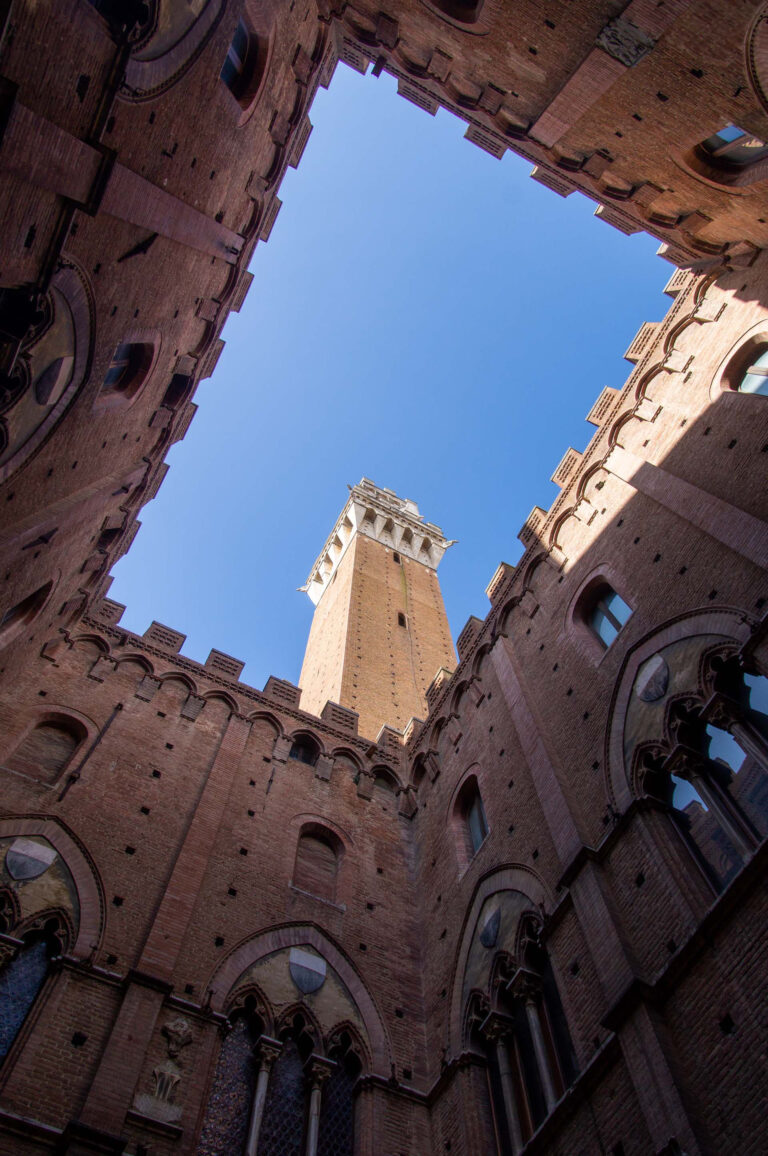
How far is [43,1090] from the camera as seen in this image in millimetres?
8320

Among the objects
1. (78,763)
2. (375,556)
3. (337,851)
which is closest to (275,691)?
(337,851)

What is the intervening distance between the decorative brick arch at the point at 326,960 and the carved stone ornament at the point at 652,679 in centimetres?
579

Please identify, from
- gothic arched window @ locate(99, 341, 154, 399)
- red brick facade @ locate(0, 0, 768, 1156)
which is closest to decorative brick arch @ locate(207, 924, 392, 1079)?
red brick facade @ locate(0, 0, 768, 1156)

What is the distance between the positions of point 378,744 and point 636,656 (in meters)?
7.84

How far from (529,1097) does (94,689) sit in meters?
9.01

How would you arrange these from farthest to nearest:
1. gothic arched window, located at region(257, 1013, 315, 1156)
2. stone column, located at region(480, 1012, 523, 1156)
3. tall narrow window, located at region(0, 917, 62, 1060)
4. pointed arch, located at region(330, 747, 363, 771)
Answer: pointed arch, located at region(330, 747, 363, 771) → gothic arched window, located at region(257, 1013, 315, 1156) → stone column, located at region(480, 1012, 523, 1156) → tall narrow window, located at region(0, 917, 62, 1060)

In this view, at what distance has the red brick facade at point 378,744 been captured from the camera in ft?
24.9

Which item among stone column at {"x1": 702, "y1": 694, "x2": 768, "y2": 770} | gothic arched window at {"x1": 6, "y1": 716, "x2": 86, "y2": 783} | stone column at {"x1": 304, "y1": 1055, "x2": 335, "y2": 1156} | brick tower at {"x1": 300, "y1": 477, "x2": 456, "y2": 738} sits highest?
brick tower at {"x1": 300, "y1": 477, "x2": 456, "y2": 738}

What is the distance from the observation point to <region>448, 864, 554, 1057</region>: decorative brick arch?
415 inches

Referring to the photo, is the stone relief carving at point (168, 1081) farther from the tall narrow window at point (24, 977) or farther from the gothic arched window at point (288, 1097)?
the tall narrow window at point (24, 977)

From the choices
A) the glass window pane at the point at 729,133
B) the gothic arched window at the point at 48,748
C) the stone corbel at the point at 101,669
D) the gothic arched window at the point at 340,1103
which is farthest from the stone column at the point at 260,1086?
the glass window pane at the point at 729,133

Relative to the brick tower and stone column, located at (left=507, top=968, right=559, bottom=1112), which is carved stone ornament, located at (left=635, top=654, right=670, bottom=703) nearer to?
stone column, located at (left=507, top=968, right=559, bottom=1112)

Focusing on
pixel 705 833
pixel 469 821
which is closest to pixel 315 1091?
pixel 469 821

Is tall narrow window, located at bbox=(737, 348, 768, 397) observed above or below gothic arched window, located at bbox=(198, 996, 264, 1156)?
above
